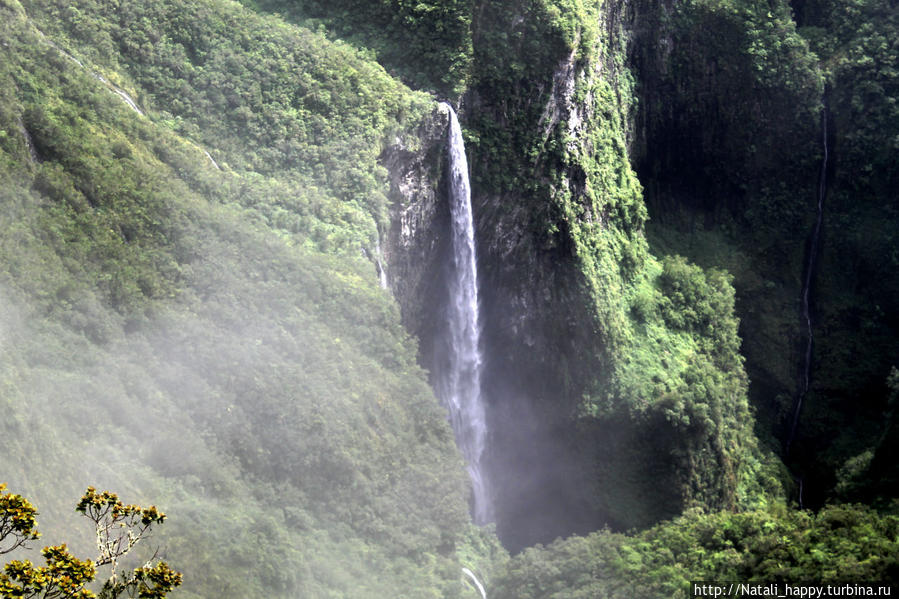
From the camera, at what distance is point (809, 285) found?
117 feet

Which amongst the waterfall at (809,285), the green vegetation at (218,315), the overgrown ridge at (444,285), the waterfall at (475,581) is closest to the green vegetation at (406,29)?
the overgrown ridge at (444,285)

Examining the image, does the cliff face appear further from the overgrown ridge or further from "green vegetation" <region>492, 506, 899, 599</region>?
"green vegetation" <region>492, 506, 899, 599</region>

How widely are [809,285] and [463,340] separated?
1671 centimetres

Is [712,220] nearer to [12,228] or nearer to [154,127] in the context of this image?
[154,127]

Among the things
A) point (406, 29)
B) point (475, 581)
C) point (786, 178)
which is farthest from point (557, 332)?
point (786, 178)

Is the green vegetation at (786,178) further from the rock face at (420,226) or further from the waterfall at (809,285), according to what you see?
the rock face at (420,226)

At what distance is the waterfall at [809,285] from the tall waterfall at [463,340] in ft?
45.9

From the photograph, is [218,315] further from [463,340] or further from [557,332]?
[557,332]

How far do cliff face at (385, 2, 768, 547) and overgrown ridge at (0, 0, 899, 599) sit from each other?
10 cm

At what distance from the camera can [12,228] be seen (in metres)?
17.0

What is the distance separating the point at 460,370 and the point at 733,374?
10567 mm

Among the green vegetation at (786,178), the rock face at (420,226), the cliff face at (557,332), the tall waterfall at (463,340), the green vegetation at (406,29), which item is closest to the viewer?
the rock face at (420,226)

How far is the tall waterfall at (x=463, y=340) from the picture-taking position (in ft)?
87.4

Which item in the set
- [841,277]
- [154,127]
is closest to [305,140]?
[154,127]
